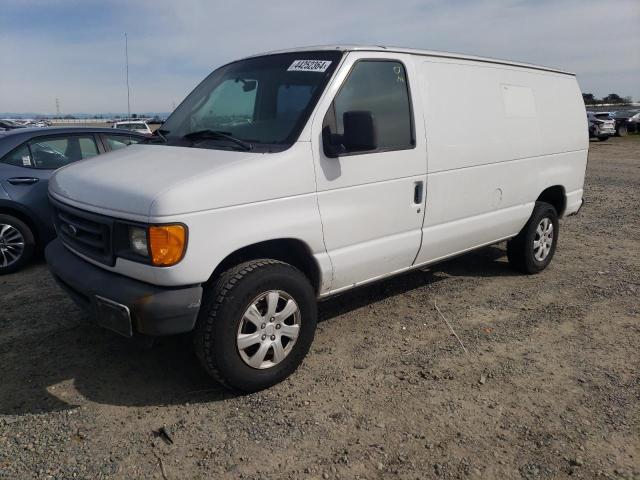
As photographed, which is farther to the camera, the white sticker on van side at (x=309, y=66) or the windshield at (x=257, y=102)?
the white sticker on van side at (x=309, y=66)

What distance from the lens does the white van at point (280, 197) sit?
295 cm

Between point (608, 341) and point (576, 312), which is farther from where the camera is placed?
point (576, 312)

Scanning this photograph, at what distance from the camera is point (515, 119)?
16.3 ft

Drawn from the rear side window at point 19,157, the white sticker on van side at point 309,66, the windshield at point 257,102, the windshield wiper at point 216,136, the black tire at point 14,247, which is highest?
the white sticker on van side at point 309,66

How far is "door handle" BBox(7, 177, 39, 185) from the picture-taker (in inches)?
229

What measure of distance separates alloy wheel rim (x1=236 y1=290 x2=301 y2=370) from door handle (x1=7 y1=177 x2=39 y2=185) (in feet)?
13.1

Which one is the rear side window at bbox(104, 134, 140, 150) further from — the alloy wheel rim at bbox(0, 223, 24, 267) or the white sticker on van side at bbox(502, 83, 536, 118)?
the white sticker on van side at bbox(502, 83, 536, 118)

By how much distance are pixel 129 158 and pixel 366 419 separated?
2272mm

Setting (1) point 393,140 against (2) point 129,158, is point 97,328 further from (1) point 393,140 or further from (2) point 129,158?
(1) point 393,140

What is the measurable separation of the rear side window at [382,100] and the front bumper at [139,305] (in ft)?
4.81

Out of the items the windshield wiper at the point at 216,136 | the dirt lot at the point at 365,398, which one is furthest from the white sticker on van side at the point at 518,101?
the windshield wiper at the point at 216,136

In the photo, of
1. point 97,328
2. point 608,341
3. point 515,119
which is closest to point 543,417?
point 608,341

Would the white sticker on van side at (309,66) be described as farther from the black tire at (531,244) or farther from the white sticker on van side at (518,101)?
the black tire at (531,244)

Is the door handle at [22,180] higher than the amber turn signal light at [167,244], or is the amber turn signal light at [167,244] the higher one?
the amber turn signal light at [167,244]
